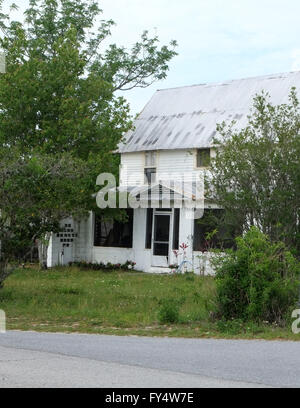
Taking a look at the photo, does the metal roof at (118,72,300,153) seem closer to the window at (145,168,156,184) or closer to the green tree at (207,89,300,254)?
the window at (145,168,156,184)

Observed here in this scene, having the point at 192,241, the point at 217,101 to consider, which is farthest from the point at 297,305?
the point at 217,101

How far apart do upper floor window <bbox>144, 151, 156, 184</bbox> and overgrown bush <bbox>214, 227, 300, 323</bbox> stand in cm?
1783

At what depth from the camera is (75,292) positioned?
725 inches

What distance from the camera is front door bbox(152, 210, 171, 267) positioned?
27312 millimetres

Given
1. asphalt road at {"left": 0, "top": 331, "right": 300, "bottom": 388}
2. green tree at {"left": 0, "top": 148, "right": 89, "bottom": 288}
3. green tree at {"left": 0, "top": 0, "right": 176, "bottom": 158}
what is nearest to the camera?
asphalt road at {"left": 0, "top": 331, "right": 300, "bottom": 388}

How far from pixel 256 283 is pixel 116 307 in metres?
3.97

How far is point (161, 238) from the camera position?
27.6 metres

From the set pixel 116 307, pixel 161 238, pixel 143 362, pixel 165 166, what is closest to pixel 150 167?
pixel 165 166

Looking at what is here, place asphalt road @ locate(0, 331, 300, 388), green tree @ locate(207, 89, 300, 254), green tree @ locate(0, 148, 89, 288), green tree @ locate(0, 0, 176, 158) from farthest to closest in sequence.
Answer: green tree @ locate(0, 0, 176, 158) → green tree @ locate(207, 89, 300, 254) → green tree @ locate(0, 148, 89, 288) → asphalt road @ locate(0, 331, 300, 388)

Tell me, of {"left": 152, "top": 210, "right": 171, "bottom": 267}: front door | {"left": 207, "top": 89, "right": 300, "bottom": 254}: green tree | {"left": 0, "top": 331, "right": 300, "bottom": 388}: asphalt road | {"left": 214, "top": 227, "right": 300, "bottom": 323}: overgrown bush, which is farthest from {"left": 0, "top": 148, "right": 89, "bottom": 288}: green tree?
{"left": 152, "top": 210, "right": 171, "bottom": 267}: front door

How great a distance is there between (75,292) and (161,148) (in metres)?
13.0

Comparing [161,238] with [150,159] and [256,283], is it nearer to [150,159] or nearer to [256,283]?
[150,159]

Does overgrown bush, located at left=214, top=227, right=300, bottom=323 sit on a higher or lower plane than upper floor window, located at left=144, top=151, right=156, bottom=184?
lower

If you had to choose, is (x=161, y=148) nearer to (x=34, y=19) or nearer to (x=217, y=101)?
(x=217, y=101)
